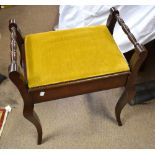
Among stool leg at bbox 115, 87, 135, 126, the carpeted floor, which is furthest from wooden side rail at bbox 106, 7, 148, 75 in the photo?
the carpeted floor

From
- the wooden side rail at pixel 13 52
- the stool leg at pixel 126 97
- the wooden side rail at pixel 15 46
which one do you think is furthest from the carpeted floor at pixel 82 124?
the wooden side rail at pixel 13 52

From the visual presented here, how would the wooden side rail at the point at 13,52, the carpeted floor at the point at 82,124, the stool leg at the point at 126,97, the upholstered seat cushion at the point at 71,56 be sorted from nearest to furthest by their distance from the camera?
the wooden side rail at the point at 13,52 < the upholstered seat cushion at the point at 71,56 < the stool leg at the point at 126,97 < the carpeted floor at the point at 82,124

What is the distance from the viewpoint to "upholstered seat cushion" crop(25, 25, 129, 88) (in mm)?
911

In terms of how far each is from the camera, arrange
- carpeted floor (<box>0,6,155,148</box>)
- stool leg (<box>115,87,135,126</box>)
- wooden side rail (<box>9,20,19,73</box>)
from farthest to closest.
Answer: carpeted floor (<box>0,6,155,148</box>) < stool leg (<box>115,87,135,126</box>) < wooden side rail (<box>9,20,19,73</box>)

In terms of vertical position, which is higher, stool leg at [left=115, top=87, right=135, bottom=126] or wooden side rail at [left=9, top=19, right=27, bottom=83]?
wooden side rail at [left=9, top=19, right=27, bottom=83]

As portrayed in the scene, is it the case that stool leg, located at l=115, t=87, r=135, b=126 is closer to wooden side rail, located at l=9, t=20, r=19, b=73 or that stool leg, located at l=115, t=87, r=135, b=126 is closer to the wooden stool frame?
the wooden stool frame

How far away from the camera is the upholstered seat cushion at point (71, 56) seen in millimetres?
911

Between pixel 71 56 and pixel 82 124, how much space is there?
1.58ft

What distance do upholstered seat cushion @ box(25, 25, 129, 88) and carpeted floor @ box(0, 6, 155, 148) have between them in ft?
1.49

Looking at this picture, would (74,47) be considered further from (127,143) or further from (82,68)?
(127,143)

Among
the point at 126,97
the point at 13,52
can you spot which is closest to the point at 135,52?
the point at 126,97

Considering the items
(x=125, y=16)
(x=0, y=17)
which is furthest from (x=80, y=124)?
(x=0, y=17)

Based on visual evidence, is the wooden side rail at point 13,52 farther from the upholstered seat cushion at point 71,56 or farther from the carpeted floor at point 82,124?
the carpeted floor at point 82,124

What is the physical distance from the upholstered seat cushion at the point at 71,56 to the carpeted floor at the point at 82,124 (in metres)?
0.45
